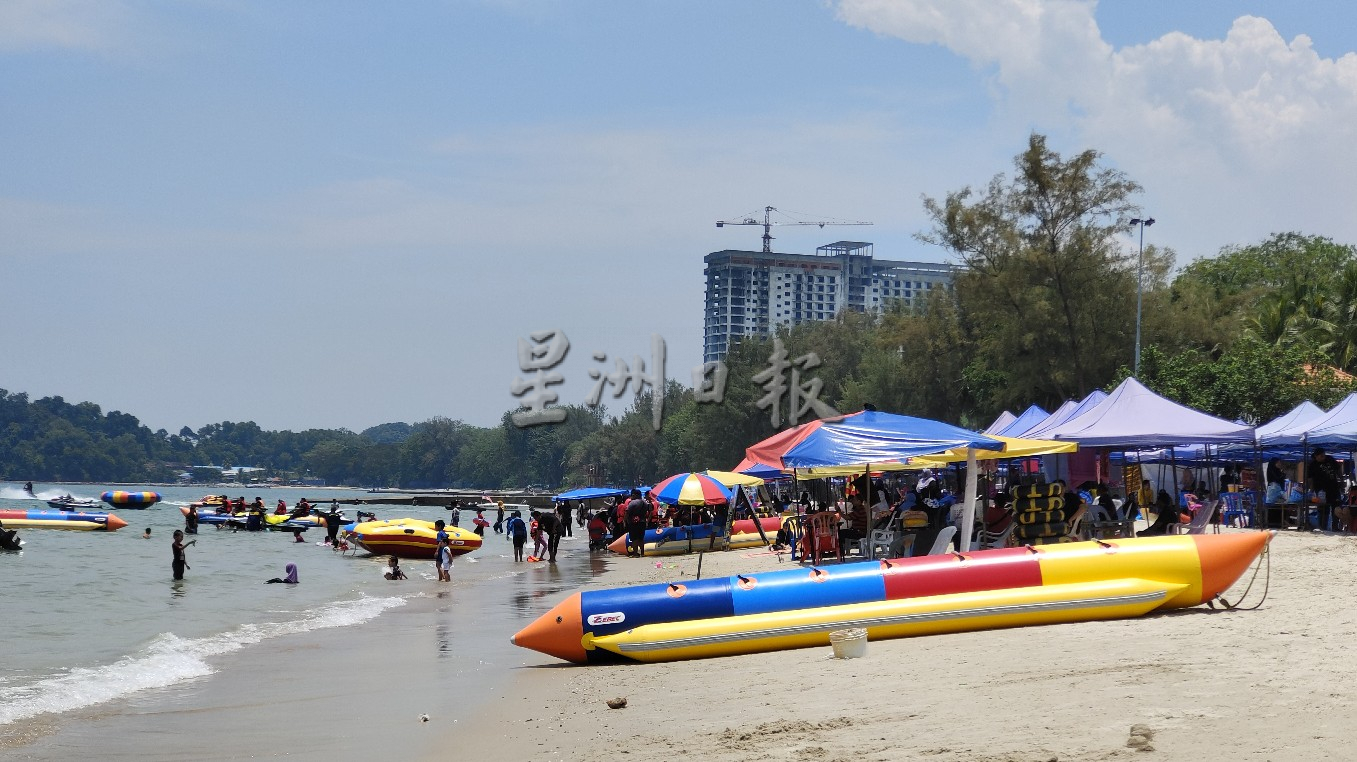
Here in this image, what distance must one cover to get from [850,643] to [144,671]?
8351mm

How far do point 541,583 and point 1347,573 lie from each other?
16.1 meters

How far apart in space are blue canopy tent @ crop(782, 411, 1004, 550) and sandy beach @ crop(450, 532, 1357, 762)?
11.3 feet

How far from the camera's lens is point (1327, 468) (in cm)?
2095

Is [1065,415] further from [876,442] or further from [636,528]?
[636,528]

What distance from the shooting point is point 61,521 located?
51.0m

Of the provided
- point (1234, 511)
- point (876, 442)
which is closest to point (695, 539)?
point (1234, 511)

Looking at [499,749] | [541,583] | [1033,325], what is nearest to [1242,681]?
[499,749]

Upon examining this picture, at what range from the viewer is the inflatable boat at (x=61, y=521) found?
5019 cm

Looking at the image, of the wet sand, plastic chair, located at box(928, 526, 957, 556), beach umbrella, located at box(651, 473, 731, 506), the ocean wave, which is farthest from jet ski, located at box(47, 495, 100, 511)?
plastic chair, located at box(928, 526, 957, 556)

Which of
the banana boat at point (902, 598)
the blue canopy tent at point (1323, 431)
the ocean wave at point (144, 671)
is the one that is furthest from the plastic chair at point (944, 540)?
the blue canopy tent at point (1323, 431)

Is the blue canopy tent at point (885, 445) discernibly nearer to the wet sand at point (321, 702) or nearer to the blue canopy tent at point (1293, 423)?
Result: the wet sand at point (321, 702)

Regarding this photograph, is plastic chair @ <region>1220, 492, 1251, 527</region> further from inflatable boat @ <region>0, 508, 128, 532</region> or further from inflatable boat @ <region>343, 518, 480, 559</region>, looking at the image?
inflatable boat @ <region>0, 508, 128, 532</region>

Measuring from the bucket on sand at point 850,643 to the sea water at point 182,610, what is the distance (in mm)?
3327

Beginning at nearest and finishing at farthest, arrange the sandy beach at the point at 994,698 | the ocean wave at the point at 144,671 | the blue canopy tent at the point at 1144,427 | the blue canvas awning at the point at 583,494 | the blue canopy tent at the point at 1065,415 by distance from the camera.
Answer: the sandy beach at the point at 994,698 → the ocean wave at the point at 144,671 → the blue canopy tent at the point at 1144,427 → the blue canopy tent at the point at 1065,415 → the blue canvas awning at the point at 583,494
